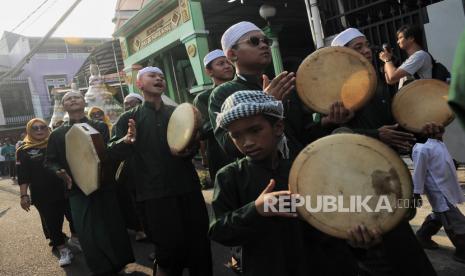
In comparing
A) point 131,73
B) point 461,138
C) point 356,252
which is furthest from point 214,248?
point 131,73

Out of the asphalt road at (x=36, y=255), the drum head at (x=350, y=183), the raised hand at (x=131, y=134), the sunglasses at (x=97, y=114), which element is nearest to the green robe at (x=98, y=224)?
the asphalt road at (x=36, y=255)

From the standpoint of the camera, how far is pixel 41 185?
4.90 metres

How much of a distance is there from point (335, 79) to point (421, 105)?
1.85ft

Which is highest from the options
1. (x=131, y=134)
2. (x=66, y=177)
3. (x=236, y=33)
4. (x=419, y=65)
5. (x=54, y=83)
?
(x=54, y=83)

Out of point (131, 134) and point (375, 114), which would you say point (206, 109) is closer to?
point (131, 134)

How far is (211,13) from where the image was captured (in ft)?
27.9

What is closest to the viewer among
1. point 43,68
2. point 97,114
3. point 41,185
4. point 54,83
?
point 41,185

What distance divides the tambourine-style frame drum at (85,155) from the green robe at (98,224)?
0.12m

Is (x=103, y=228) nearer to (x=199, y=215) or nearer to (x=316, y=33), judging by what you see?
(x=199, y=215)

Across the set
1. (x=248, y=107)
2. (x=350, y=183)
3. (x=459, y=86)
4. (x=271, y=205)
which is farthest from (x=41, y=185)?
(x=459, y=86)

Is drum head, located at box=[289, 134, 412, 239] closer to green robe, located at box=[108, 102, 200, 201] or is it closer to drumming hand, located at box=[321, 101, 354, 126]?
drumming hand, located at box=[321, 101, 354, 126]

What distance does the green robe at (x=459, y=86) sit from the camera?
0.80m

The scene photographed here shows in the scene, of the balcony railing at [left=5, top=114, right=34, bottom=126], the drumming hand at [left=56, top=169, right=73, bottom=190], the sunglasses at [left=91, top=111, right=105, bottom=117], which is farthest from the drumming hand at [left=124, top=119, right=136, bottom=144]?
the balcony railing at [left=5, top=114, right=34, bottom=126]

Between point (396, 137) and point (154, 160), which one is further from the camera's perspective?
point (154, 160)
